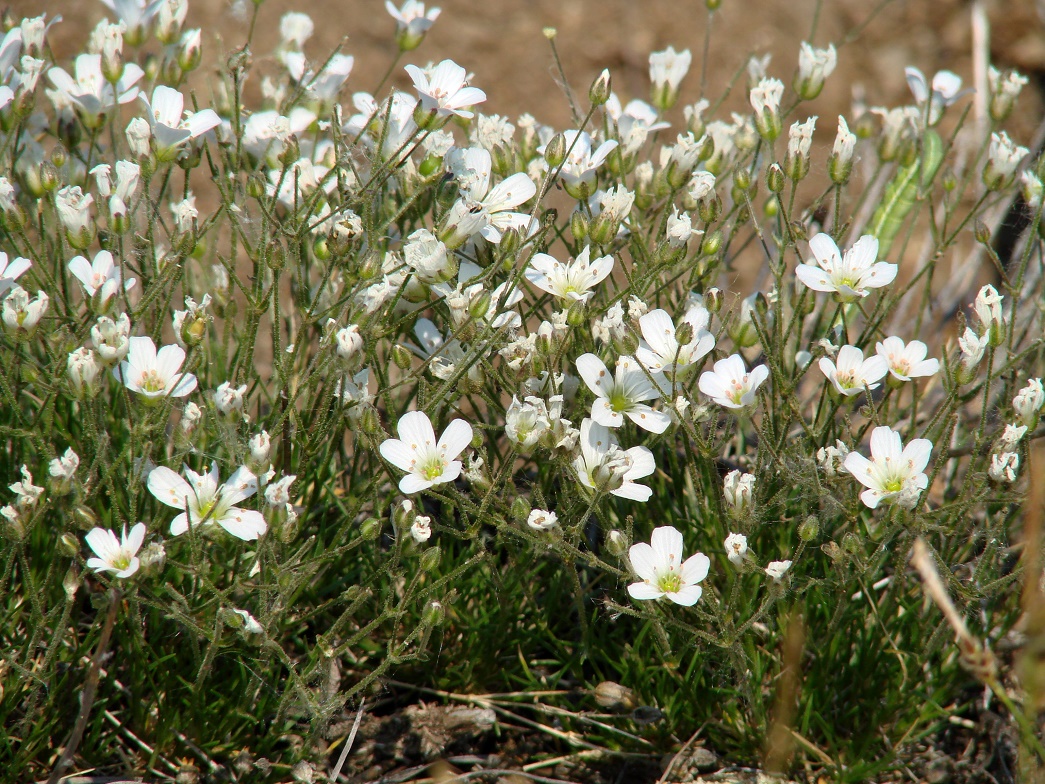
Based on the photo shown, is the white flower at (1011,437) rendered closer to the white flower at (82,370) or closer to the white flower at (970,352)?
the white flower at (970,352)

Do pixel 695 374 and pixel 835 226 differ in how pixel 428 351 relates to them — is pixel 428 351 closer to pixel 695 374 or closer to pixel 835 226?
pixel 695 374

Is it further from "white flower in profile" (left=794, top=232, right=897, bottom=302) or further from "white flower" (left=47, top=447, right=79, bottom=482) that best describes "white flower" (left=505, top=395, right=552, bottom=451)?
"white flower" (left=47, top=447, right=79, bottom=482)

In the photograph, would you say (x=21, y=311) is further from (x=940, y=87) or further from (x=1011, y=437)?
(x=940, y=87)

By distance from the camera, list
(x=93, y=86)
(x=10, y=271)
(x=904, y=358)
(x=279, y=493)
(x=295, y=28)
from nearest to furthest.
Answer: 1. (x=279, y=493)
2. (x=10, y=271)
3. (x=904, y=358)
4. (x=93, y=86)
5. (x=295, y=28)

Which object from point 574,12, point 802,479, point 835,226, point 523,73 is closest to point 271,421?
point 802,479

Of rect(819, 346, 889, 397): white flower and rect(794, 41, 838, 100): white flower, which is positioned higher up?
rect(794, 41, 838, 100): white flower

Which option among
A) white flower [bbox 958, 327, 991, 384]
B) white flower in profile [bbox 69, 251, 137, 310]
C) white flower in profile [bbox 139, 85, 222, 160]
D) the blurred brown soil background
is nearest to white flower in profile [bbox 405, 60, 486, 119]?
white flower in profile [bbox 139, 85, 222, 160]

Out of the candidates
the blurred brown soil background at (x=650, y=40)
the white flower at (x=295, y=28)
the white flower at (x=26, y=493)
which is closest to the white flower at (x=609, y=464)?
the white flower at (x=26, y=493)

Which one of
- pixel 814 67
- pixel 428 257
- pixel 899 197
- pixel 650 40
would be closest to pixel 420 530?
pixel 428 257
